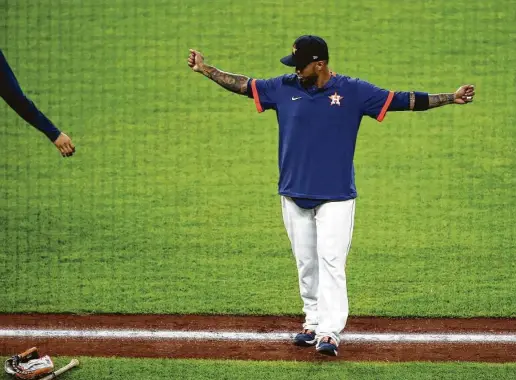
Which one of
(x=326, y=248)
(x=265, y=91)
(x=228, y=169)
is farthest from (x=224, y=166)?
(x=326, y=248)

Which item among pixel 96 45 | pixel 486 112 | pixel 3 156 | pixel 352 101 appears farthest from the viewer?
pixel 96 45

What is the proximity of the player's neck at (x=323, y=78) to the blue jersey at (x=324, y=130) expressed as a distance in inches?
0.9

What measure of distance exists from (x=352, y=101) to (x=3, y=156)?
529 centimetres

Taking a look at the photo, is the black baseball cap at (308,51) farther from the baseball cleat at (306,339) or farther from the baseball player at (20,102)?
the baseball cleat at (306,339)

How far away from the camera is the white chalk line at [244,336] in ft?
23.1

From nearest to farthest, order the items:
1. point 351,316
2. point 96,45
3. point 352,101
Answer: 1. point 352,101
2. point 351,316
3. point 96,45

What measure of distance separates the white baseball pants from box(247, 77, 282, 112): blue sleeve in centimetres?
55

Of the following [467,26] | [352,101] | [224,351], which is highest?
[467,26]

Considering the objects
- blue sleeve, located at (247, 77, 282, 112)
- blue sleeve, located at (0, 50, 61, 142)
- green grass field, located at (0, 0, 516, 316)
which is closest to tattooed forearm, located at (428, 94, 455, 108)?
blue sleeve, located at (247, 77, 282, 112)

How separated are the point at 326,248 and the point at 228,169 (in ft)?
14.0

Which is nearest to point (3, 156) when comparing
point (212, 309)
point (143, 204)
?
point (143, 204)

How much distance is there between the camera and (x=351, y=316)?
749 centimetres

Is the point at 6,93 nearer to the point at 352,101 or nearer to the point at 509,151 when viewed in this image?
the point at 352,101

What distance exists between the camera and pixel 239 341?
7016 millimetres
